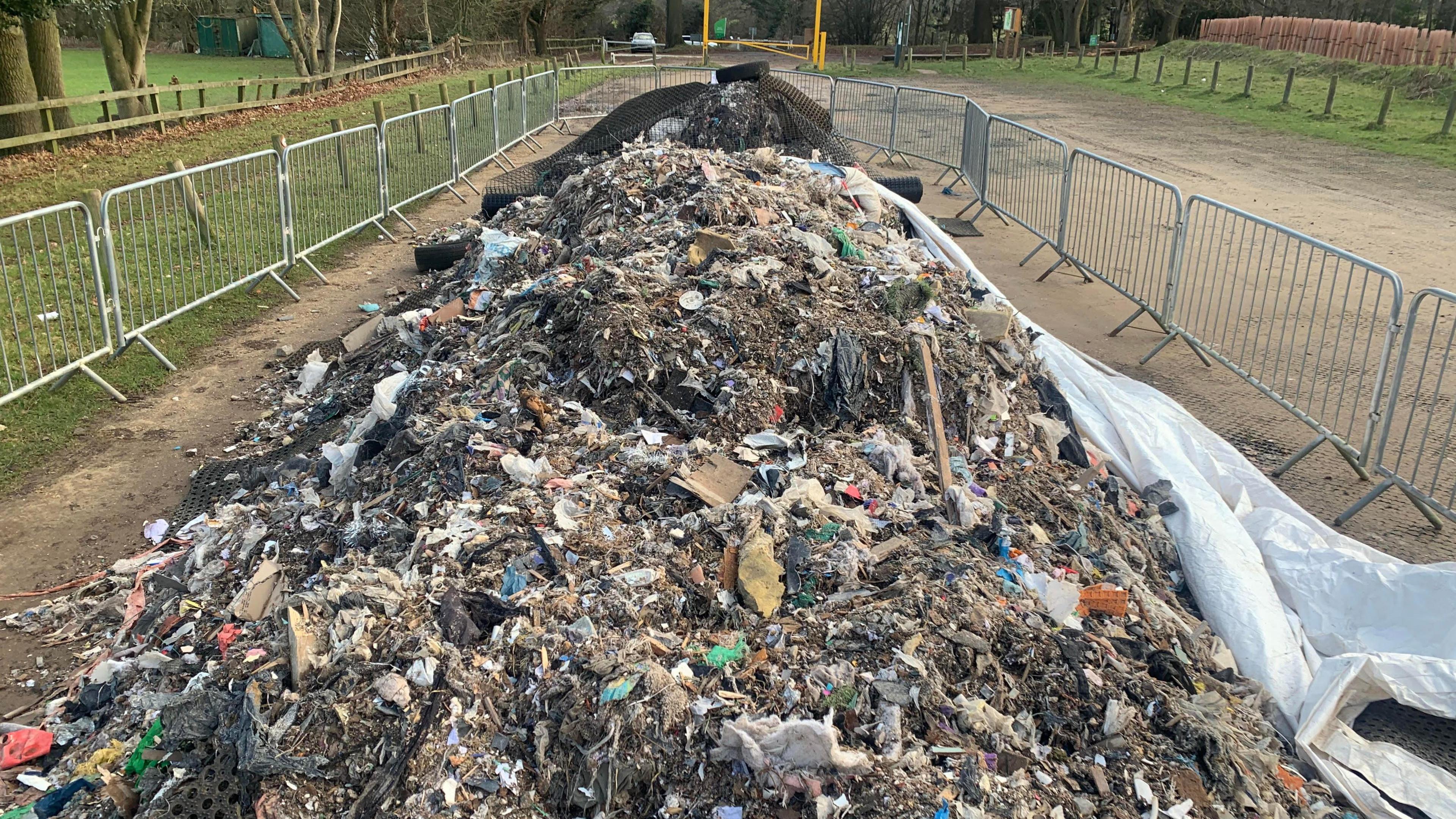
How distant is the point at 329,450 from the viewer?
18.0ft

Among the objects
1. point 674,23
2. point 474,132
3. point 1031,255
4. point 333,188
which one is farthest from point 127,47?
point 674,23

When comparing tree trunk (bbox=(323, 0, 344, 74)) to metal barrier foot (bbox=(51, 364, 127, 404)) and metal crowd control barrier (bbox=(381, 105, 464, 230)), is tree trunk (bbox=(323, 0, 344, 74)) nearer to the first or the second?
metal crowd control barrier (bbox=(381, 105, 464, 230))

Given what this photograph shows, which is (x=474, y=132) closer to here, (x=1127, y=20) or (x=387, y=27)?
(x=387, y=27)

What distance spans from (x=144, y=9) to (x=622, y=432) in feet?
62.4

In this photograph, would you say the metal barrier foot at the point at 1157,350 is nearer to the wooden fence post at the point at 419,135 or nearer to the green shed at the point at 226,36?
the wooden fence post at the point at 419,135

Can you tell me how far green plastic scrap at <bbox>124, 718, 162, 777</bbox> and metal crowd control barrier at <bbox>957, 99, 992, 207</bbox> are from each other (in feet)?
37.3

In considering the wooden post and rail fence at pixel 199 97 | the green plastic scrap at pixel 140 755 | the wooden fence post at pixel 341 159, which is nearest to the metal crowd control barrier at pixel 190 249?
the wooden fence post at pixel 341 159

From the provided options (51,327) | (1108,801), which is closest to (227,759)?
(1108,801)

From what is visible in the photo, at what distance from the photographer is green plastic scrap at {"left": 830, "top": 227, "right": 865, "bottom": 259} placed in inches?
275

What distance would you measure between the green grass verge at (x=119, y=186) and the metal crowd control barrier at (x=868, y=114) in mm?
8694

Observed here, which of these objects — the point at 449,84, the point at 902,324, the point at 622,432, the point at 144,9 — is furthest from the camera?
the point at 449,84

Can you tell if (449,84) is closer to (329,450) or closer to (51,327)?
(51,327)

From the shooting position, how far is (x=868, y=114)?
59.2 feet

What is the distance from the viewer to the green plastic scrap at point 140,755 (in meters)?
3.43
